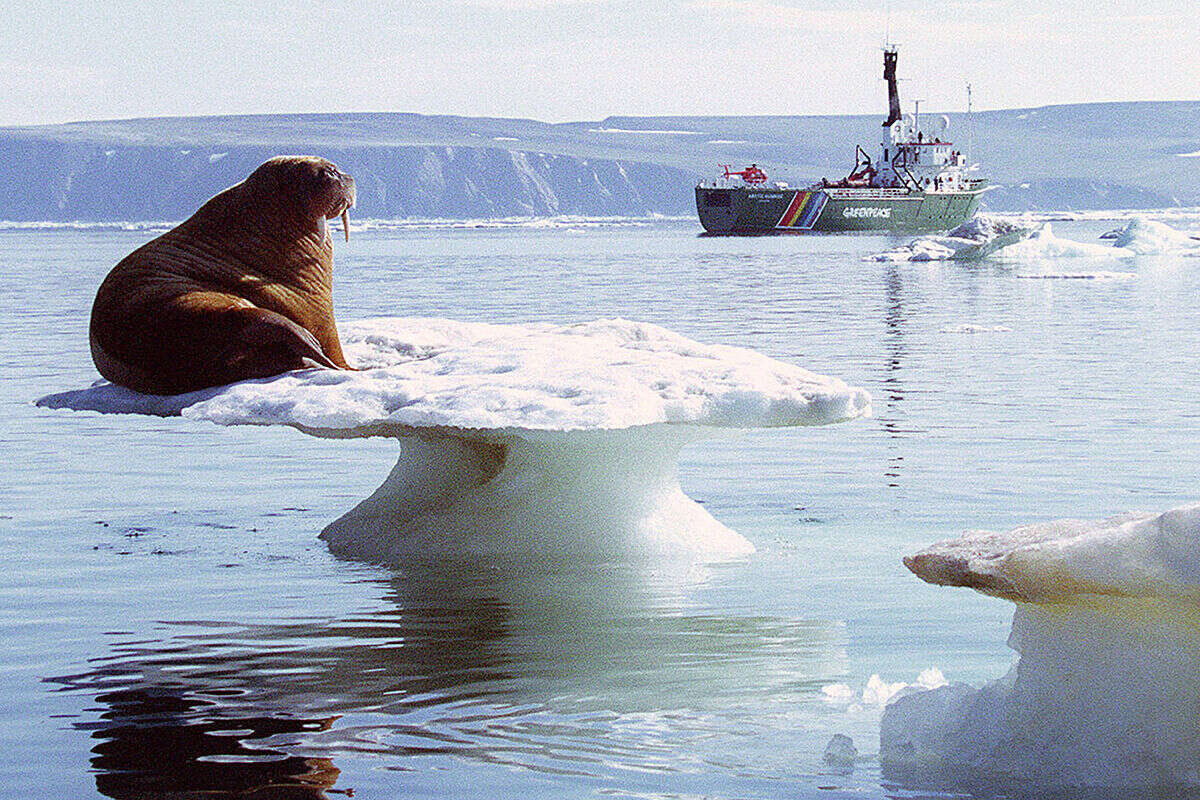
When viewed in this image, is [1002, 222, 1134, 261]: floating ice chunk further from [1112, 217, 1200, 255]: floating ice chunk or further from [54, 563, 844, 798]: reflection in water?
[54, 563, 844, 798]: reflection in water

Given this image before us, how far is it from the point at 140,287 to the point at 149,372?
44 centimetres

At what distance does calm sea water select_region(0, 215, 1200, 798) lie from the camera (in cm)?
521

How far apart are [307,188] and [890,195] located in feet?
241

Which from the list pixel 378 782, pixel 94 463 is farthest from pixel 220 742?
pixel 94 463

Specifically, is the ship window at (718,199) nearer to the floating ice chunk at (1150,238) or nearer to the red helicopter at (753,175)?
the red helicopter at (753,175)

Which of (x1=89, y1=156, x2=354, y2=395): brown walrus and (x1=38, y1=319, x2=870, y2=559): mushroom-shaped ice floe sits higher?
(x1=89, y1=156, x2=354, y2=395): brown walrus

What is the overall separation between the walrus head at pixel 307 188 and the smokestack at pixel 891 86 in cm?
7336

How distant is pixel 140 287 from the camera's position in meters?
8.23

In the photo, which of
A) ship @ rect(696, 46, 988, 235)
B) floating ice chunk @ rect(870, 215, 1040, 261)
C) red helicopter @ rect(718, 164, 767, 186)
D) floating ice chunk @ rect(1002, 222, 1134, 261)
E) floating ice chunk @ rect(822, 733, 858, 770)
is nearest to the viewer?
floating ice chunk @ rect(822, 733, 858, 770)

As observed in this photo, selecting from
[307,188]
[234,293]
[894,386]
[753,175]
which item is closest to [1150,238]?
[753,175]

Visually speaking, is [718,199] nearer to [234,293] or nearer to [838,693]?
[234,293]

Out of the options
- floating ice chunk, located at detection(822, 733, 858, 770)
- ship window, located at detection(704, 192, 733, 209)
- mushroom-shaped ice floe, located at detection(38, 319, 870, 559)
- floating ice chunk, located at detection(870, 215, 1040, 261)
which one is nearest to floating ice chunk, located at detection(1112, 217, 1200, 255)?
floating ice chunk, located at detection(870, 215, 1040, 261)

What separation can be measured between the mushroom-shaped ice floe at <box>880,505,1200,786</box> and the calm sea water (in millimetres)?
340

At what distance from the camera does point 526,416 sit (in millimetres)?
7121
